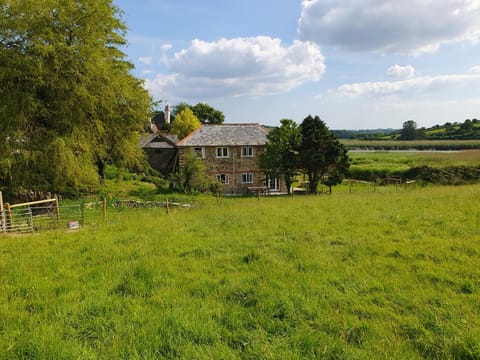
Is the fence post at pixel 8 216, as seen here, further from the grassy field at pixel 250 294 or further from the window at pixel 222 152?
the window at pixel 222 152

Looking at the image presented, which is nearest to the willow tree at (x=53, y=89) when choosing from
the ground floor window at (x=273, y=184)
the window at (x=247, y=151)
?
the window at (x=247, y=151)

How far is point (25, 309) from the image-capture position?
5.54 m

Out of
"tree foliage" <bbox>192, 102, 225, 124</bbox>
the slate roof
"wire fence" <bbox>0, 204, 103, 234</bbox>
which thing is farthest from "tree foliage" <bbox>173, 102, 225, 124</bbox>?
"wire fence" <bbox>0, 204, 103, 234</bbox>

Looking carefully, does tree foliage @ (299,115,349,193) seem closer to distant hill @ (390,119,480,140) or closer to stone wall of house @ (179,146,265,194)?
stone wall of house @ (179,146,265,194)

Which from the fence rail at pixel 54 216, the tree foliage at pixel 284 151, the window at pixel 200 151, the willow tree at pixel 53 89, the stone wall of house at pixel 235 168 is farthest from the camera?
the stone wall of house at pixel 235 168

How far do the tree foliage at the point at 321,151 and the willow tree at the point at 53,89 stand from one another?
52.2 ft

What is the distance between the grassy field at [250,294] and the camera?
14.2 ft

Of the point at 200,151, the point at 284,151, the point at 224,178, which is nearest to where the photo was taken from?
the point at 284,151

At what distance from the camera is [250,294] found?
233 inches

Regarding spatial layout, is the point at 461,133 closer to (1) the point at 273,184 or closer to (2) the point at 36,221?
(1) the point at 273,184

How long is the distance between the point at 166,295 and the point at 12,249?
22.4 ft

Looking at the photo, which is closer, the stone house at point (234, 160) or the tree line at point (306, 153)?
the tree line at point (306, 153)

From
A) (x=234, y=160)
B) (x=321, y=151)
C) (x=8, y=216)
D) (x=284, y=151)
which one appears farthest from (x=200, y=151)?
(x=8, y=216)

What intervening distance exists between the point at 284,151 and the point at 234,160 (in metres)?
6.06
